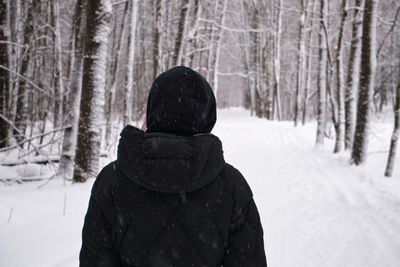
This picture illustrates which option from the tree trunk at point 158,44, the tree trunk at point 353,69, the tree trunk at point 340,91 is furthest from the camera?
the tree trunk at point 158,44

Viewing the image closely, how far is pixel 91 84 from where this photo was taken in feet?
20.2

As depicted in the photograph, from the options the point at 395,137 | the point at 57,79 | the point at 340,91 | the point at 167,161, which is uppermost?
the point at 340,91

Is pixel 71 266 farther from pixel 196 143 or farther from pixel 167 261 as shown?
pixel 196 143

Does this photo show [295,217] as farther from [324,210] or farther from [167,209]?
[167,209]

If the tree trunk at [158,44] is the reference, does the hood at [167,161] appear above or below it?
below

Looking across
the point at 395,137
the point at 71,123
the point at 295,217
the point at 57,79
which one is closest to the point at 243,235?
the point at 295,217

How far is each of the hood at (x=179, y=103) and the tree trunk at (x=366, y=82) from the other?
8380 millimetres

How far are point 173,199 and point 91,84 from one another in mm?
5294

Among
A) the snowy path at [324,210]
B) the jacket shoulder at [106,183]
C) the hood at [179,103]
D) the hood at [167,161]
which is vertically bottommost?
the snowy path at [324,210]

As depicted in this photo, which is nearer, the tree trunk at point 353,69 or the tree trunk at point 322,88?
the tree trunk at point 353,69

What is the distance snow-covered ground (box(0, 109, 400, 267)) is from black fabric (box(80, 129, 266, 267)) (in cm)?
232

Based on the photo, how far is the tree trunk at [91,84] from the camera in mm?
6168

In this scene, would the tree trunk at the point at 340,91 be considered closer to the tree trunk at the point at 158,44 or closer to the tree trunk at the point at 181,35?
the tree trunk at the point at 181,35

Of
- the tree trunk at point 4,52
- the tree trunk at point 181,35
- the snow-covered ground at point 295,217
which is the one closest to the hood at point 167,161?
the snow-covered ground at point 295,217
